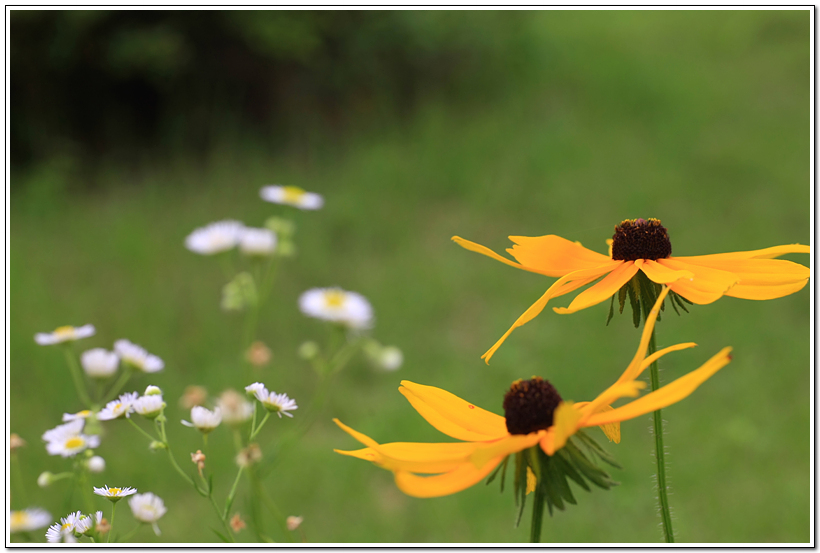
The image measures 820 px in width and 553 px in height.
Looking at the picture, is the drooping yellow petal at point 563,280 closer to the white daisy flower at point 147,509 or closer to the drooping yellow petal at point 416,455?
the drooping yellow petal at point 416,455

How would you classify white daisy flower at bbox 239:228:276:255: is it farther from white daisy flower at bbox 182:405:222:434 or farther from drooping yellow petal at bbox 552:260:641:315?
drooping yellow petal at bbox 552:260:641:315

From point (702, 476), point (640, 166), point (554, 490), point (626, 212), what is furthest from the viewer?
point (640, 166)

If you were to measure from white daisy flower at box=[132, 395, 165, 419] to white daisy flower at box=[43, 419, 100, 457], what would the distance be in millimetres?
51

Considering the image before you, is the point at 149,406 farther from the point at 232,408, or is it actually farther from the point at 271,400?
the point at 232,408

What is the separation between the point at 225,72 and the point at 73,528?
3946 mm

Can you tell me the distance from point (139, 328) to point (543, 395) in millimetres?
2637

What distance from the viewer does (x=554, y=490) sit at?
1.87 feet

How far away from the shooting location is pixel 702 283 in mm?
706

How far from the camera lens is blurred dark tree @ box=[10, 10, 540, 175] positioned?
3.68 metres

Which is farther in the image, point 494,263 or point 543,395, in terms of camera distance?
point 494,263

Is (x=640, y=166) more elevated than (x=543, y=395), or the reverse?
(x=640, y=166)
